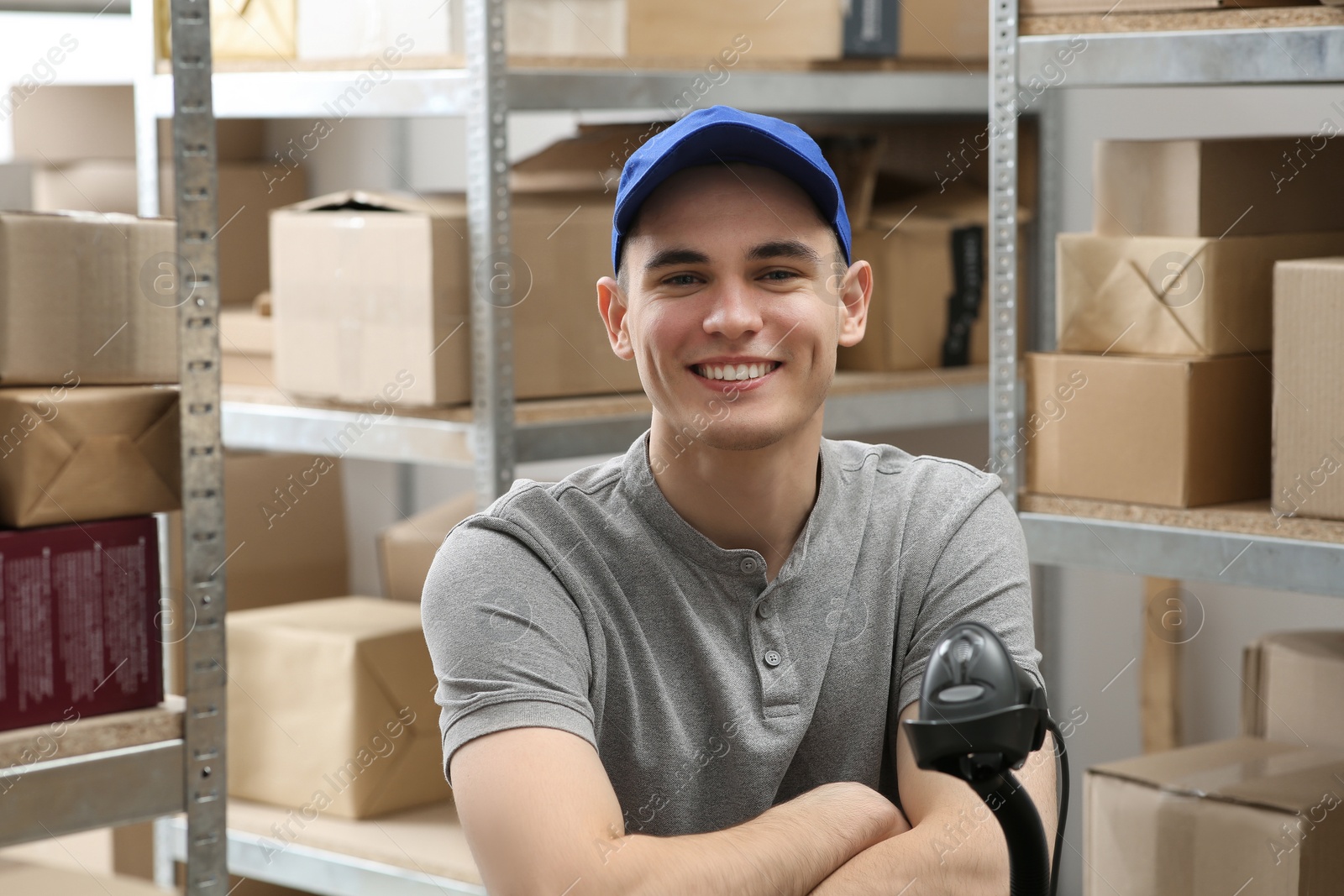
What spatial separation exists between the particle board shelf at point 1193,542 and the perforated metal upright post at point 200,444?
907 mm

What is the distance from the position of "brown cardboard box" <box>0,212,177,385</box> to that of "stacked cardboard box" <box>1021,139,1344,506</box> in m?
0.97

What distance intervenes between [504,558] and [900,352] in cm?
130

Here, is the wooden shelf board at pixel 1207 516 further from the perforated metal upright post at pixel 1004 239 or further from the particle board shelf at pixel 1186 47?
the particle board shelf at pixel 1186 47

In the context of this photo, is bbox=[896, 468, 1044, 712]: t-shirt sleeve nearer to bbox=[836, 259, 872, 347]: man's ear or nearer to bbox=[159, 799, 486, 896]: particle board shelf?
bbox=[836, 259, 872, 347]: man's ear

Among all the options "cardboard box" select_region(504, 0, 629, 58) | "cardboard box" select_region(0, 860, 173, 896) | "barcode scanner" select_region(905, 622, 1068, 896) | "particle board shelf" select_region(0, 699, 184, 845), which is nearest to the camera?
"barcode scanner" select_region(905, 622, 1068, 896)

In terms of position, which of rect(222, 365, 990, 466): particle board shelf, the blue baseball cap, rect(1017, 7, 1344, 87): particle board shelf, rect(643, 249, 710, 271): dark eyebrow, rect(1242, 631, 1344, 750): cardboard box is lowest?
rect(1242, 631, 1344, 750): cardboard box

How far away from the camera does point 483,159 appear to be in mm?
1921

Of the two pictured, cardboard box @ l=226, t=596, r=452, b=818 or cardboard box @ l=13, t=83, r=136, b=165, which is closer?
cardboard box @ l=226, t=596, r=452, b=818

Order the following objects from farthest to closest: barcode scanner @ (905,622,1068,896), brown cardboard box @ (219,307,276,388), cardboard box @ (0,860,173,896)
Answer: brown cardboard box @ (219,307,276,388), cardboard box @ (0,860,173,896), barcode scanner @ (905,622,1068,896)

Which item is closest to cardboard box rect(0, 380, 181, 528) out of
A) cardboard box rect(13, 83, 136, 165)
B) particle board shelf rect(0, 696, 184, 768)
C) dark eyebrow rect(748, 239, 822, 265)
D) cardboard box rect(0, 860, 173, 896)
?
particle board shelf rect(0, 696, 184, 768)

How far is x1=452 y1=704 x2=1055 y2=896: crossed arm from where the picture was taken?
112 centimetres

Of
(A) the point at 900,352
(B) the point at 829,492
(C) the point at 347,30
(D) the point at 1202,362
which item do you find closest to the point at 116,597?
(B) the point at 829,492

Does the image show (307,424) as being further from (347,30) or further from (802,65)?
(802,65)

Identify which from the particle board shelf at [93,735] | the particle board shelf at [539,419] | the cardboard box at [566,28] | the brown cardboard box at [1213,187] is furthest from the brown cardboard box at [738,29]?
the particle board shelf at [93,735]
